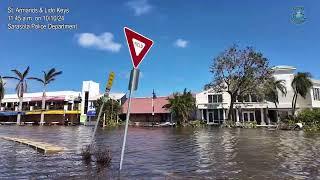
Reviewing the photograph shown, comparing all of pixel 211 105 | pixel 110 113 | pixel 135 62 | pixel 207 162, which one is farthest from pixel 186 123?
pixel 135 62

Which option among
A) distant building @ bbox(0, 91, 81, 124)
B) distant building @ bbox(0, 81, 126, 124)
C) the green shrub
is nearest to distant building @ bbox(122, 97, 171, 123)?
distant building @ bbox(0, 81, 126, 124)

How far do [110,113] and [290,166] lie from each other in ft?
179

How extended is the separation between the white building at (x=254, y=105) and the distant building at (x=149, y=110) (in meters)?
7.60

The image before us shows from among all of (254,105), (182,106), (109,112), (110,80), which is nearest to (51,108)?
(109,112)

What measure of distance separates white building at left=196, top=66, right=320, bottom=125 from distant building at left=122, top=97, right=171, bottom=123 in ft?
24.9

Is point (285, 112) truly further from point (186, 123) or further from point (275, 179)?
point (275, 179)

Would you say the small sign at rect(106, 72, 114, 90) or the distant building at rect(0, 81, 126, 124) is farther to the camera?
the distant building at rect(0, 81, 126, 124)

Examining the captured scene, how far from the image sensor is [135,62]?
789 cm

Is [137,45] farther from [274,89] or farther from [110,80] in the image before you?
[274,89]

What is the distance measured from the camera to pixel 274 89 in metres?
53.0

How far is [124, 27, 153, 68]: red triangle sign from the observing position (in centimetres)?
773

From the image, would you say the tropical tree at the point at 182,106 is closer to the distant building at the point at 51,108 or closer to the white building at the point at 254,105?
the white building at the point at 254,105

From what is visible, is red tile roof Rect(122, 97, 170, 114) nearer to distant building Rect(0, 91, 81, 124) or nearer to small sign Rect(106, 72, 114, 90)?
distant building Rect(0, 91, 81, 124)

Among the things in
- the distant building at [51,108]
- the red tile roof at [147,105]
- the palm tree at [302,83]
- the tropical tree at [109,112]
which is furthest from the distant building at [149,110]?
the palm tree at [302,83]
